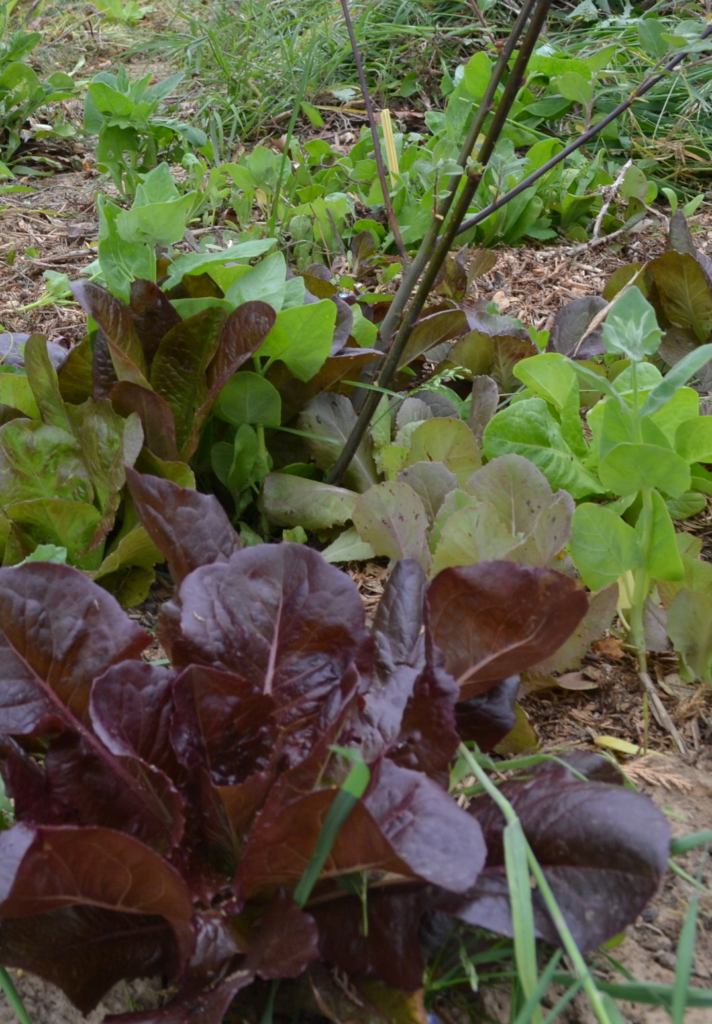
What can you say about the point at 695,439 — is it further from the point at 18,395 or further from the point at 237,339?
the point at 18,395

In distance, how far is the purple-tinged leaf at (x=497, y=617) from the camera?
94 cm

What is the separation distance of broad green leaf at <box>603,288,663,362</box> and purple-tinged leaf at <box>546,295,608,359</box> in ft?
2.48

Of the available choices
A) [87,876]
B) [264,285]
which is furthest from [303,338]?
[87,876]

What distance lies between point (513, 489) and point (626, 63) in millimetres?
3284

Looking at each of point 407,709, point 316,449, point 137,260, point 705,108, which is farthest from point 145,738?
point 705,108

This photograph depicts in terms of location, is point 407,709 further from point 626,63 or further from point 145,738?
point 626,63

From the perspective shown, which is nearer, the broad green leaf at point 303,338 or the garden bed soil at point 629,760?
the garden bed soil at point 629,760

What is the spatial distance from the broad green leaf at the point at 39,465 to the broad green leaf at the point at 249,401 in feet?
0.89

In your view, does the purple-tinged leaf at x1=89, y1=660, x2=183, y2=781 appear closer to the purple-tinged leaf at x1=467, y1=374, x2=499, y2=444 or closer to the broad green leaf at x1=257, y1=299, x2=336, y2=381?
the broad green leaf at x1=257, y1=299, x2=336, y2=381

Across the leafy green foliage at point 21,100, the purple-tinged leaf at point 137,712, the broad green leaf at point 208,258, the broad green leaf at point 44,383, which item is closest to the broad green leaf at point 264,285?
the broad green leaf at point 208,258

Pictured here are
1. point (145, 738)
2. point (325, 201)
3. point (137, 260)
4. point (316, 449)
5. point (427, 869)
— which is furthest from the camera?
point (325, 201)

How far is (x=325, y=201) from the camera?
2.53 m

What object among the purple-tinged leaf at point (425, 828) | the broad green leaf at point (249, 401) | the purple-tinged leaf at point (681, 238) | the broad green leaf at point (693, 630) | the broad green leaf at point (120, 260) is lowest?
the broad green leaf at point (693, 630)

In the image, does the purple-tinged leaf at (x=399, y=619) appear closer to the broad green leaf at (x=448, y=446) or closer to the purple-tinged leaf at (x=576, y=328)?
the broad green leaf at (x=448, y=446)
